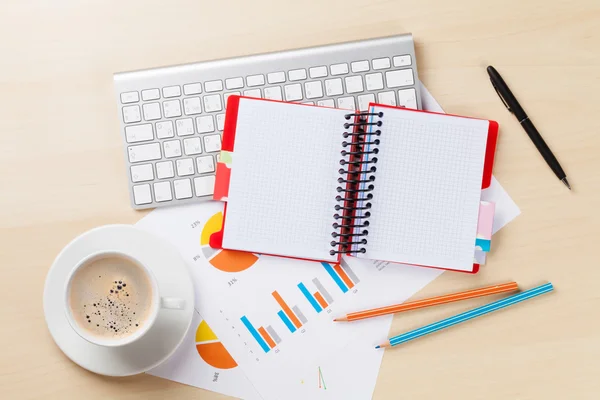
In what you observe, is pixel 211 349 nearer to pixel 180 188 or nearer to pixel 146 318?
pixel 146 318

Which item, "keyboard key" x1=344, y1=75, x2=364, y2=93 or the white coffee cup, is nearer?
the white coffee cup

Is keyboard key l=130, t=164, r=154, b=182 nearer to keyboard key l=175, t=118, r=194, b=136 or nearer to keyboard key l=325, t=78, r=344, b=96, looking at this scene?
keyboard key l=175, t=118, r=194, b=136

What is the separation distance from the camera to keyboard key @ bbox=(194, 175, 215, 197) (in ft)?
2.91

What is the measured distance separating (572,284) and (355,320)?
13.1 inches

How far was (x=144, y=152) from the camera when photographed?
883 mm

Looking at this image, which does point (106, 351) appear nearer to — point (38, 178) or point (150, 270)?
point (150, 270)

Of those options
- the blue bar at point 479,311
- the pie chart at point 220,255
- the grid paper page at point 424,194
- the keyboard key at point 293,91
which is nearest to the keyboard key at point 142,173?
the pie chart at point 220,255

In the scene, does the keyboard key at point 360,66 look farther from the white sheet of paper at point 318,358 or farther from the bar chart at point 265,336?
the bar chart at point 265,336

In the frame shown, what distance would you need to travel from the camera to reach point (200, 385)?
2.92ft

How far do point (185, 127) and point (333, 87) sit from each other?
0.74ft

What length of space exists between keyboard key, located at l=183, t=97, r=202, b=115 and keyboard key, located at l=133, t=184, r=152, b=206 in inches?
4.8

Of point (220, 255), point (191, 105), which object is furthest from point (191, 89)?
point (220, 255)

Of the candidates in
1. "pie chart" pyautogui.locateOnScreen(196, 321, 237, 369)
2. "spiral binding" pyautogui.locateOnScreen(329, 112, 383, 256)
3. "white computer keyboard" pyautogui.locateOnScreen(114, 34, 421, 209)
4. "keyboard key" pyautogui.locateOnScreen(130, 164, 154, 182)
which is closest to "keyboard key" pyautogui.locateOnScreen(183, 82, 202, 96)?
"white computer keyboard" pyautogui.locateOnScreen(114, 34, 421, 209)

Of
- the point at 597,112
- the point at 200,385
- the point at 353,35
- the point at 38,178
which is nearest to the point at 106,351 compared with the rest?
the point at 200,385
